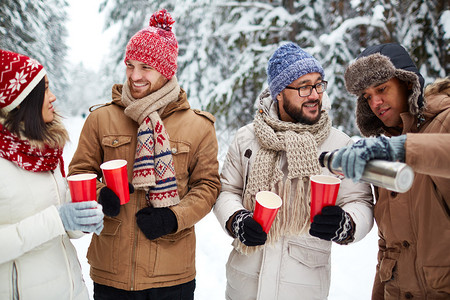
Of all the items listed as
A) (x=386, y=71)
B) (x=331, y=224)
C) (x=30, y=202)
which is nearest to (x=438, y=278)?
(x=331, y=224)

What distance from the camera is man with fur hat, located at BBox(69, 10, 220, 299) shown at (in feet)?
7.73

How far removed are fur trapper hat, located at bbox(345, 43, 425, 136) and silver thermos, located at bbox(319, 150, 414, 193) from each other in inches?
36.3

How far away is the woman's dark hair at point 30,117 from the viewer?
1.89m

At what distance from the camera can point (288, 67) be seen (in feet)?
8.56

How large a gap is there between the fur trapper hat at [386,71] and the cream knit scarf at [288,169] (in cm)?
38

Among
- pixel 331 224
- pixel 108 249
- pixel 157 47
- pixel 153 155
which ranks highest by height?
pixel 157 47

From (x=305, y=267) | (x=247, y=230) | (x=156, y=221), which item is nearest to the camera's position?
(x=247, y=230)

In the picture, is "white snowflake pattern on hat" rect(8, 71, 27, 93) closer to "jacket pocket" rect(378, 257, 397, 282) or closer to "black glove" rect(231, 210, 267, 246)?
"black glove" rect(231, 210, 267, 246)

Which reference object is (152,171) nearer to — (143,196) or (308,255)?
(143,196)

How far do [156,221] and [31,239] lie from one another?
2.41ft

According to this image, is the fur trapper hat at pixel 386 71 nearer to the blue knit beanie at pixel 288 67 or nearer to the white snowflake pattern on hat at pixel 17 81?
the blue knit beanie at pixel 288 67

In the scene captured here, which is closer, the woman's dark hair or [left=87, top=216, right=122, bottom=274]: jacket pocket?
the woman's dark hair

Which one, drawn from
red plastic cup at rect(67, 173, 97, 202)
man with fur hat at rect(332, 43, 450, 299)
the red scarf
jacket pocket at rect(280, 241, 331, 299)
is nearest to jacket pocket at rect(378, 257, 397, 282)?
man with fur hat at rect(332, 43, 450, 299)

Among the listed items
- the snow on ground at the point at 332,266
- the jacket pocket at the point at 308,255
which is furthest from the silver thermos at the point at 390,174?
the snow on ground at the point at 332,266
